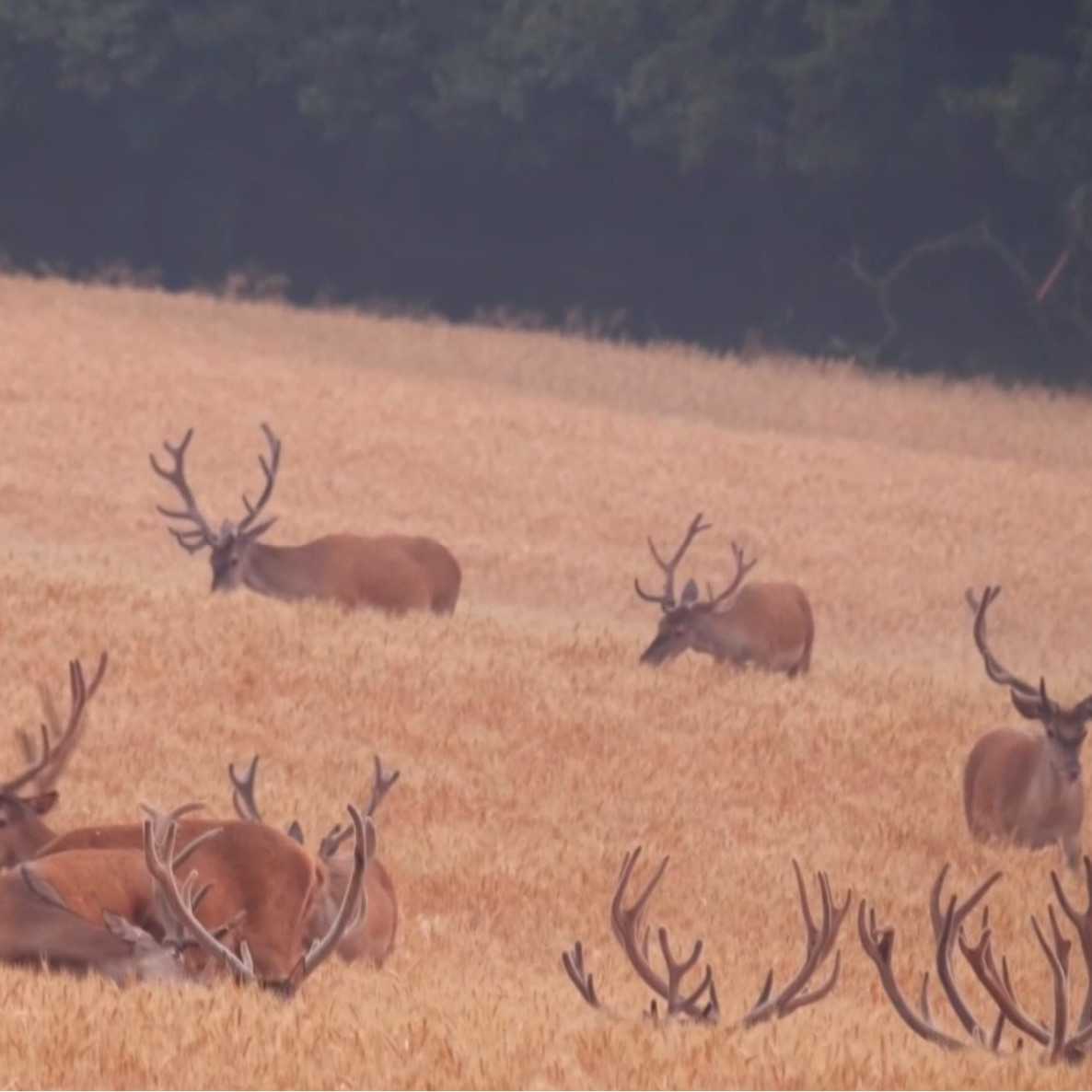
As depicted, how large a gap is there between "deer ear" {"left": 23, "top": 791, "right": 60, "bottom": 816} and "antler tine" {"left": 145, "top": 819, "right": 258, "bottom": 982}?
6.20 feet

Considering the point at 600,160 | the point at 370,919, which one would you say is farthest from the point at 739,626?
the point at 600,160

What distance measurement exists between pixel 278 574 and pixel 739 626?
266cm

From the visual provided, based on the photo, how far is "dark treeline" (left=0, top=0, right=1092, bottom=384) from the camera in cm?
3372

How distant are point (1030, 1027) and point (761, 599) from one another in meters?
9.30

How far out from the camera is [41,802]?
28.7ft

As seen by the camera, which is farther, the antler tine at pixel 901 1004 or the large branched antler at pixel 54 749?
the large branched antler at pixel 54 749

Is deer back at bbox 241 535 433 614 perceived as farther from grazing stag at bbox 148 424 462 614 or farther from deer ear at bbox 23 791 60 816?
deer ear at bbox 23 791 60 816

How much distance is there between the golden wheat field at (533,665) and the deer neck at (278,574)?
60 cm

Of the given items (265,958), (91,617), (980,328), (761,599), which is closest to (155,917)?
(265,958)

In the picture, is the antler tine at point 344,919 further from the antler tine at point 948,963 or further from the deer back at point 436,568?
the deer back at point 436,568

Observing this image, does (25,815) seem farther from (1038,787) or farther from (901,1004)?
(1038,787)

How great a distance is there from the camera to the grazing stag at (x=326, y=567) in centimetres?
1605

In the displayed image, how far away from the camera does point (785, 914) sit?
10562 millimetres

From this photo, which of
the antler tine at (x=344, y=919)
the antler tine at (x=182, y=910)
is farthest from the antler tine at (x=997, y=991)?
the antler tine at (x=182, y=910)
